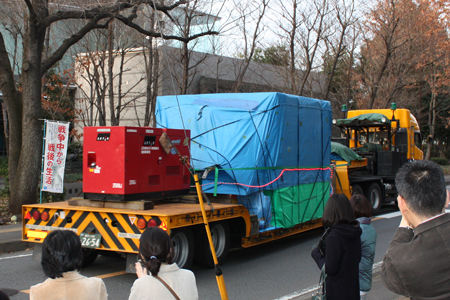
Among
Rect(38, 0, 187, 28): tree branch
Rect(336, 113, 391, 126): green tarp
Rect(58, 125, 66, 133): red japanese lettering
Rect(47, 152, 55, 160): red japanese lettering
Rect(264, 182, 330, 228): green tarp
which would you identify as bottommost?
Rect(264, 182, 330, 228): green tarp

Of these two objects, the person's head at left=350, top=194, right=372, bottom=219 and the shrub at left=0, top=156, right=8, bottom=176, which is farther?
the shrub at left=0, top=156, right=8, bottom=176

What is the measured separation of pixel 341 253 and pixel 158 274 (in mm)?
1661

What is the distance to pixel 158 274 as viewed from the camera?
2.78 metres

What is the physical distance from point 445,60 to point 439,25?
1.80m

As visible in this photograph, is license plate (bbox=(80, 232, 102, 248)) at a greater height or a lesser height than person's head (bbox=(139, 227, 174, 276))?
lesser

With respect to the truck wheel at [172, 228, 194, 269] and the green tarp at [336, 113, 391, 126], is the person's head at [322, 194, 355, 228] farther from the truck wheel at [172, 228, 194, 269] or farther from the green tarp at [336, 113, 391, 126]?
the green tarp at [336, 113, 391, 126]

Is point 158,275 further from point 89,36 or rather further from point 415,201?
point 89,36

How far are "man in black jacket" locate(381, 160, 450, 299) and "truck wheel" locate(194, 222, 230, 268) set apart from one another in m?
5.05

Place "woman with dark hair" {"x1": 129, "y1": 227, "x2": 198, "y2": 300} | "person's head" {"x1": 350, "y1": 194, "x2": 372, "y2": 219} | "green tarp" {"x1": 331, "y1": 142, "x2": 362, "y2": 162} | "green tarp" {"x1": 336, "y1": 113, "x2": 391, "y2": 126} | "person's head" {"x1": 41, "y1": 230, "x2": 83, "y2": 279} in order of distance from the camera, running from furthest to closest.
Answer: "green tarp" {"x1": 336, "y1": 113, "x2": 391, "y2": 126} → "green tarp" {"x1": 331, "y1": 142, "x2": 362, "y2": 162} → "person's head" {"x1": 350, "y1": 194, "x2": 372, "y2": 219} → "woman with dark hair" {"x1": 129, "y1": 227, "x2": 198, "y2": 300} → "person's head" {"x1": 41, "y1": 230, "x2": 83, "y2": 279}

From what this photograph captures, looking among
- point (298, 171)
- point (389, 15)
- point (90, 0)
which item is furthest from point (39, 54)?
point (389, 15)

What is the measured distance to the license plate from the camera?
647 centimetres

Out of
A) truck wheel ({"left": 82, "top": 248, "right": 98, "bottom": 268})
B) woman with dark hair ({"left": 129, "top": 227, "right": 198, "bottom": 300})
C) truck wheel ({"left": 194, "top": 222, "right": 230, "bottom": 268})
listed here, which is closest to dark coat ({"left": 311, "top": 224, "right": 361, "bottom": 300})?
woman with dark hair ({"left": 129, "top": 227, "right": 198, "bottom": 300})

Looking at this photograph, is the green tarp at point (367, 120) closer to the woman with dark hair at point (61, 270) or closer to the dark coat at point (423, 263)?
the dark coat at point (423, 263)

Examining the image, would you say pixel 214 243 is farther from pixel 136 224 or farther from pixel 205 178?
pixel 136 224
